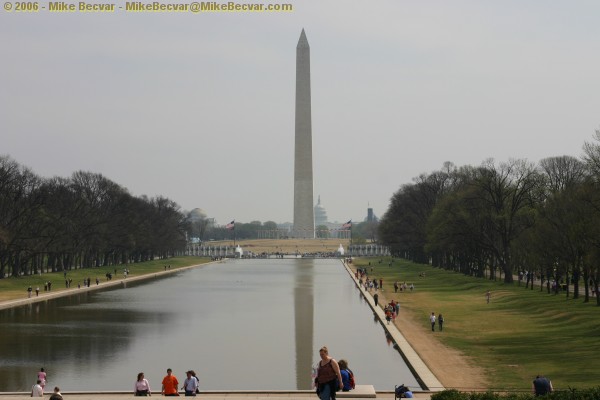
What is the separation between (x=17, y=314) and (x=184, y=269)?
7673 cm

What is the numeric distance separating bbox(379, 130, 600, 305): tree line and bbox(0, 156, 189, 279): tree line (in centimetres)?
3815

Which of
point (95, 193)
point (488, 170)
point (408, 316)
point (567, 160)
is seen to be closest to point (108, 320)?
point (408, 316)

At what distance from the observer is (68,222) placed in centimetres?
9988

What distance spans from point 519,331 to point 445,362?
10236mm

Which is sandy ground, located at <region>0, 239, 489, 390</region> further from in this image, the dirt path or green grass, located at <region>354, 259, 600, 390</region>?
green grass, located at <region>354, 259, 600, 390</region>

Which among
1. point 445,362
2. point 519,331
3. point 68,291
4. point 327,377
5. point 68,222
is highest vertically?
point 68,222

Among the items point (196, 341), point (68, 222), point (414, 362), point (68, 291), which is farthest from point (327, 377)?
point (68, 222)

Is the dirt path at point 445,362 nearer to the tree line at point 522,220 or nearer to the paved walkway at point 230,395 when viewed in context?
the paved walkway at point 230,395

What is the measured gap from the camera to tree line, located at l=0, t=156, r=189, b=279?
85.3m

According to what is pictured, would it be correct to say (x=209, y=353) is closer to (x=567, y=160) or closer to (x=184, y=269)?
(x=567, y=160)

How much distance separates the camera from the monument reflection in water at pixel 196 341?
98.5ft

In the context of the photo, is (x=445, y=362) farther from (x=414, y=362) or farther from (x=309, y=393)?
(x=309, y=393)

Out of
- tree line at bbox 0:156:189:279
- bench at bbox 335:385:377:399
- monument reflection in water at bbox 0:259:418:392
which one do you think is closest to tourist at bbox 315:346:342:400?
bench at bbox 335:385:377:399

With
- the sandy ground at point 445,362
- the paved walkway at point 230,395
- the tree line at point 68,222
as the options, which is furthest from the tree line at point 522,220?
the tree line at point 68,222
